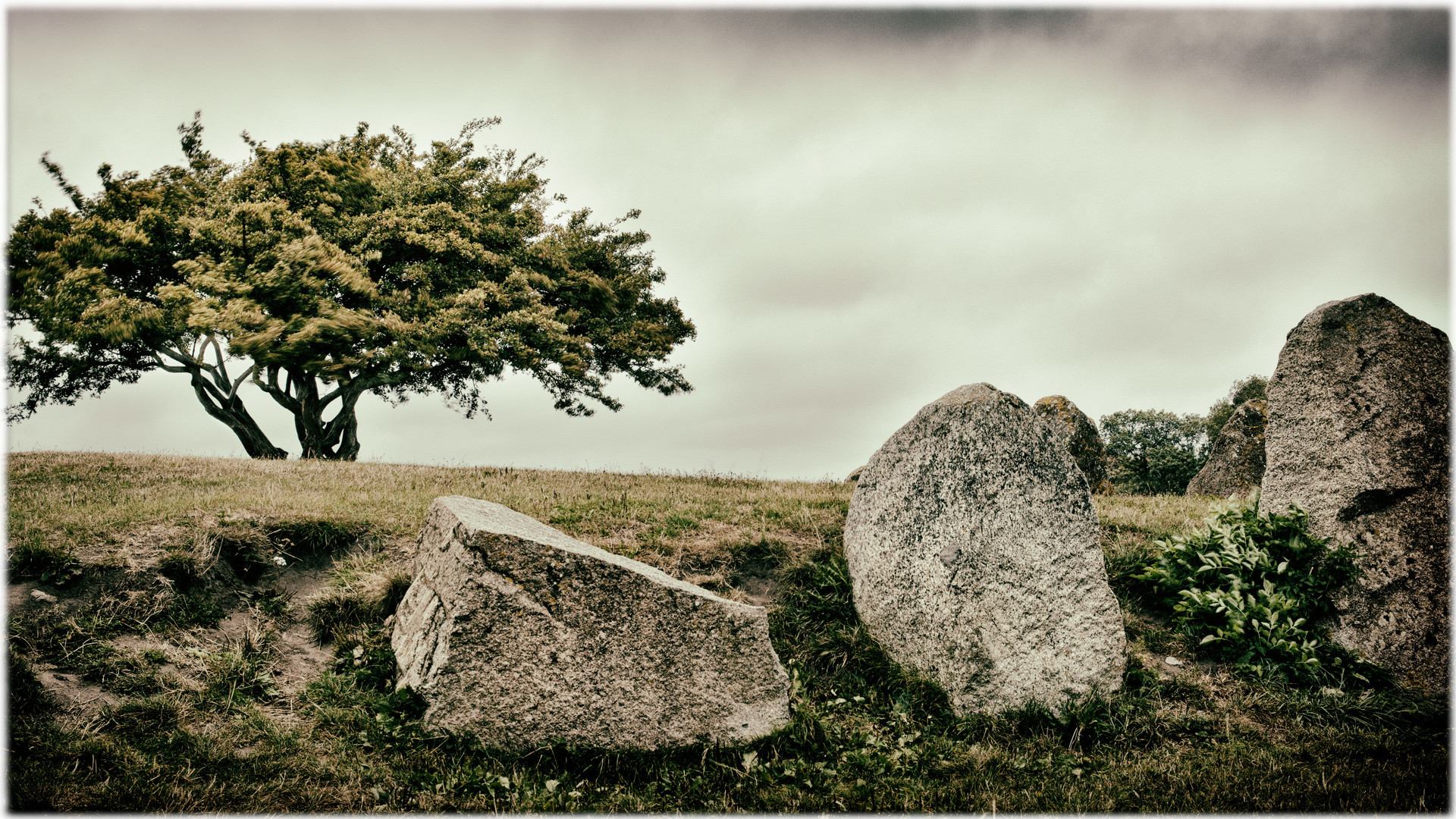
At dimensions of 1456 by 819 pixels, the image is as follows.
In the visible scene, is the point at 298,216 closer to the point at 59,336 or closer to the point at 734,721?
the point at 59,336

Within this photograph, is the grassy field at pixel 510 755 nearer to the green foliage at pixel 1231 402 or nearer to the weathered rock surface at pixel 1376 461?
the weathered rock surface at pixel 1376 461

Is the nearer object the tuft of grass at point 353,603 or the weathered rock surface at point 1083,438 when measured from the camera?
the tuft of grass at point 353,603

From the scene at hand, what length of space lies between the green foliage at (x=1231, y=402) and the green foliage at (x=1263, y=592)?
34872 mm

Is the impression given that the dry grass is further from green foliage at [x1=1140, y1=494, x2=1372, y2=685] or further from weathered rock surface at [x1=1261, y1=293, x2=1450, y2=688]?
weathered rock surface at [x1=1261, y1=293, x2=1450, y2=688]

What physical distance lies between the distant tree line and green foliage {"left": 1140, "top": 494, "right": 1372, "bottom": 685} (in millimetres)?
17019

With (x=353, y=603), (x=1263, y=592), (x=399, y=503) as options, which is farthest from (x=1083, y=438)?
(x=353, y=603)

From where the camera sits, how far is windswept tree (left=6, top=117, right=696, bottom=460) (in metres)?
18.2

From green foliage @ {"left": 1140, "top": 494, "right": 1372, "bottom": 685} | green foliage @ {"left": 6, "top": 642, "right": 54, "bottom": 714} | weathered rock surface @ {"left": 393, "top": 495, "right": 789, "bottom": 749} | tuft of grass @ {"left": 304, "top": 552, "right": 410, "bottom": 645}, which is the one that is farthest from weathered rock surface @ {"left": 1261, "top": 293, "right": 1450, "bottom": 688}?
green foliage @ {"left": 6, "top": 642, "right": 54, "bottom": 714}

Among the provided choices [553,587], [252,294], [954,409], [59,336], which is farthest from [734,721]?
[59,336]

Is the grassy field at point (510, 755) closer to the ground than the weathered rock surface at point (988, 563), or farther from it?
closer to the ground

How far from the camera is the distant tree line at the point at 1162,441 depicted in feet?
80.0

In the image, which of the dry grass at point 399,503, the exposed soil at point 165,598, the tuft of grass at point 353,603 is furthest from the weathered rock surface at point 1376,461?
the exposed soil at point 165,598

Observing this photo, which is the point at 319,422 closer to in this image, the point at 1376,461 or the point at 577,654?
the point at 577,654

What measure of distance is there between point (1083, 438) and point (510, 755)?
1399 centimetres
